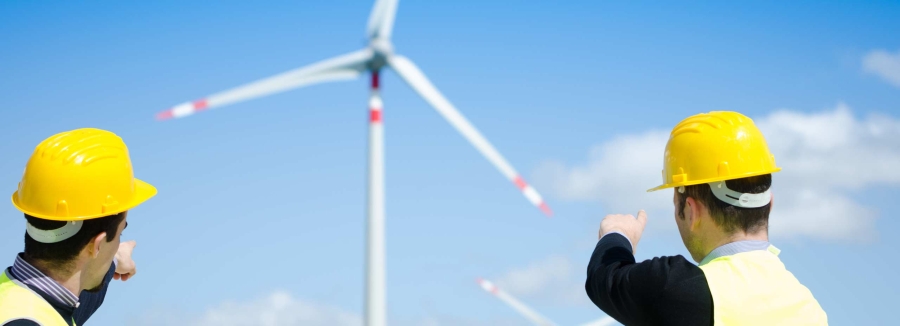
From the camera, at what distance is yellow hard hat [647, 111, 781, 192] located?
9.24 meters

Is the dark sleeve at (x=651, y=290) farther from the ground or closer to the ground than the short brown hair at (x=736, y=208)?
closer to the ground

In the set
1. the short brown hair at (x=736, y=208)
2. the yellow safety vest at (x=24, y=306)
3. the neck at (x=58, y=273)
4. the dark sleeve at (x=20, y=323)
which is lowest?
the dark sleeve at (x=20, y=323)

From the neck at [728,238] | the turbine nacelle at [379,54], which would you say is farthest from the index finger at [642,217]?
the turbine nacelle at [379,54]

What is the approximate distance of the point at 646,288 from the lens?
8.23 metres

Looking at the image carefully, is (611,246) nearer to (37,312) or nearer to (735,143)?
(735,143)

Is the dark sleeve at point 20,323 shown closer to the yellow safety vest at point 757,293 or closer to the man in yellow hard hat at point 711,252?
the man in yellow hard hat at point 711,252

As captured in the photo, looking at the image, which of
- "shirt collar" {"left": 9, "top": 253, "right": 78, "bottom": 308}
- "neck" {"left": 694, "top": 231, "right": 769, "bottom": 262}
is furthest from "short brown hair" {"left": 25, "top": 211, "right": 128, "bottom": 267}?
"neck" {"left": 694, "top": 231, "right": 769, "bottom": 262}

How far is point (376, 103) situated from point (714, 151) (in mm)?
10058

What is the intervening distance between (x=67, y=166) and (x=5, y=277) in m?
1.35

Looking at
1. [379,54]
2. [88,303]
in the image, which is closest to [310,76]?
[379,54]

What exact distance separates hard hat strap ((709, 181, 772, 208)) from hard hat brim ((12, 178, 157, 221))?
6.46 metres

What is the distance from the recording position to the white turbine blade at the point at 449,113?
61.2 ft

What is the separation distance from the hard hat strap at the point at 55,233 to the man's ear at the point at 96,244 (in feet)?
0.67

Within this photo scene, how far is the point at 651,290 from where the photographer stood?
323 inches
